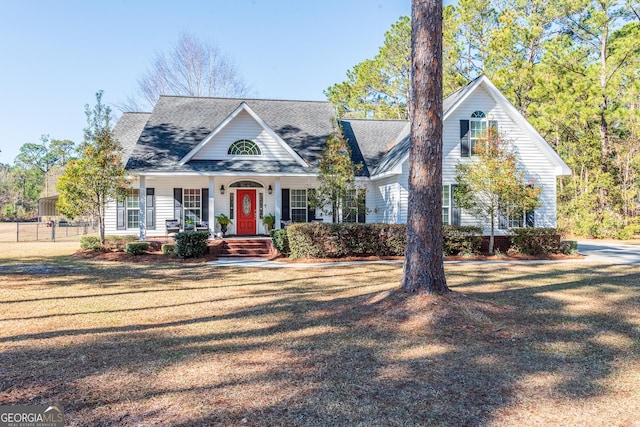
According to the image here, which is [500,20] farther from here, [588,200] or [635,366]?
[635,366]

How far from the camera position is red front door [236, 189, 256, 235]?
18.6m

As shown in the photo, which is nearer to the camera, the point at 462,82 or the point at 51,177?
the point at 462,82

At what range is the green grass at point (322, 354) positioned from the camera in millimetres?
3461

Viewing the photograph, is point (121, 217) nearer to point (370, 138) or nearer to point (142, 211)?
point (142, 211)

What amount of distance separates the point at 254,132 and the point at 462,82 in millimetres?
19035

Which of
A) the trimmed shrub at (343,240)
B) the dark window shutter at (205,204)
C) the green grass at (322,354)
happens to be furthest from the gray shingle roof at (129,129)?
the green grass at (322,354)

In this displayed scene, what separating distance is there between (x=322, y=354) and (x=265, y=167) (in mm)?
12848

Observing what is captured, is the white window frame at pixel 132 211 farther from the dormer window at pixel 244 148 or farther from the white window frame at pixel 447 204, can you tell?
the white window frame at pixel 447 204

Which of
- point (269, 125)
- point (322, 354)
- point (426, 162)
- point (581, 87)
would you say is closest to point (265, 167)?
point (269, 125)

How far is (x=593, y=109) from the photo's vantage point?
73.7 feet

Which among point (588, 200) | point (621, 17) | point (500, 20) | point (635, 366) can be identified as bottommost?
point (635, 366)

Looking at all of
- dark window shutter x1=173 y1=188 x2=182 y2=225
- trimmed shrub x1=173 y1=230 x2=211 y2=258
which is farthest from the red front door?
trimmed shrub x1=173 y1=230 x2=211 y2=258

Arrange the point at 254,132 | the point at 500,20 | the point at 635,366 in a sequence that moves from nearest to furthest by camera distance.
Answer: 1. the point at 635,366
2. the point at 254,132
3. the point at 500,20

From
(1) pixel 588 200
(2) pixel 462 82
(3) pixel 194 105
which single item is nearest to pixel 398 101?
(2) pixel 462 82
